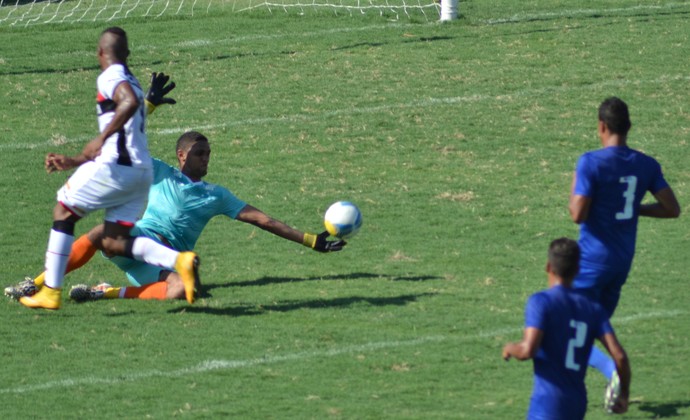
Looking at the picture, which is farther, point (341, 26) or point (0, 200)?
point (341, 26)

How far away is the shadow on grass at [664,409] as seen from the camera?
A: 779cm

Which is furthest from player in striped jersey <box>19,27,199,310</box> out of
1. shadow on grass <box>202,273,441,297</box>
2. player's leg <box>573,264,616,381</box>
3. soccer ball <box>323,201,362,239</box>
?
player's leg <box>573,264,616,381</box>

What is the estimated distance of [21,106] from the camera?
15.9 m

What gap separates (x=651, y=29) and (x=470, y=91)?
385 centimetres

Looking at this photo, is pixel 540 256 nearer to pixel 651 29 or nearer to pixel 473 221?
pixel 473 221

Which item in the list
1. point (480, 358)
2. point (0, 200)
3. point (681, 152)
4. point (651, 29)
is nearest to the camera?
point (480, 358)

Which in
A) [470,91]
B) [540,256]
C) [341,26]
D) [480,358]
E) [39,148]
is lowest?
[480,358]

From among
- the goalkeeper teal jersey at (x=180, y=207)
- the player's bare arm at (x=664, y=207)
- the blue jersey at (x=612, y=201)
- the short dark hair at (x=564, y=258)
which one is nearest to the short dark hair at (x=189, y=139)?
the goalkeeper teal jersey at (x=180, y=207)

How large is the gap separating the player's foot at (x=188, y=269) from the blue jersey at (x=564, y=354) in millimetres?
3585

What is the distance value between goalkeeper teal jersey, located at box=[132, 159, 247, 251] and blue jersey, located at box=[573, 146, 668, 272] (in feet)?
11.9

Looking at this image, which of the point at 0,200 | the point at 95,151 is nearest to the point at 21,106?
the point at 0,200

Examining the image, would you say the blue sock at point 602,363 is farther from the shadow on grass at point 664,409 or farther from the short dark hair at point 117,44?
the short dark hair at point 117,44

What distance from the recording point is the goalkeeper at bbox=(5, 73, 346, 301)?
10.4m

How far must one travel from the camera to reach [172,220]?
10469 mm
